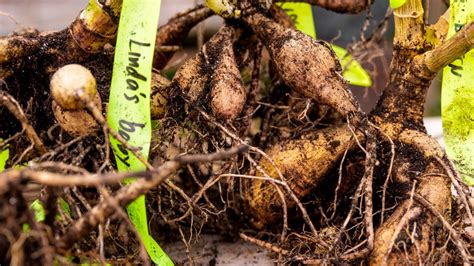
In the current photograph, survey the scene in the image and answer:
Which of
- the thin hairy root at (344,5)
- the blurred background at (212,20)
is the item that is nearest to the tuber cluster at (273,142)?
the thin hairy root at (344,5)

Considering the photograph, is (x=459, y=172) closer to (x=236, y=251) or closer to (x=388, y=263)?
(x=388, y=263)

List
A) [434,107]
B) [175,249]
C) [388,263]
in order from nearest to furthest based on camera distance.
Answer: [388,263] → [175,249] → [434,107]

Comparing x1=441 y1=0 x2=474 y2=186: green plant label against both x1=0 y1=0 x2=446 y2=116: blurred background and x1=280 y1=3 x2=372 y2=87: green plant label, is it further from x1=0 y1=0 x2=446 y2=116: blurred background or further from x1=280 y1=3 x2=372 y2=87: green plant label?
x1=0 y1=0 x2=446 y2=116: blurred background

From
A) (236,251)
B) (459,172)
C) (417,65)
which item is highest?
(417,65)

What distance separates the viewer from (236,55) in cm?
110

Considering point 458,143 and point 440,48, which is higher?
point 440,48

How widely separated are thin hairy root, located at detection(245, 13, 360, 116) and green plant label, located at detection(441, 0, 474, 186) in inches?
6.0

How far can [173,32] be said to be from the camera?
46.6 inches

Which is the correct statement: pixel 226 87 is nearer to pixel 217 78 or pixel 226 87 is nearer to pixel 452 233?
pixel 217 78

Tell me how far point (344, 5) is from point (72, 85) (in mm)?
552

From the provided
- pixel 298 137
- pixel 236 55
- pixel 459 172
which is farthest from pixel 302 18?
pixel 459 172

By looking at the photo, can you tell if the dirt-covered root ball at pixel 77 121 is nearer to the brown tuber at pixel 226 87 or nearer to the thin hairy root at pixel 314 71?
the brown tuber at pixel 226 87

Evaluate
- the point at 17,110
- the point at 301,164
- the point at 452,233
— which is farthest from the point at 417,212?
the point at 17,110

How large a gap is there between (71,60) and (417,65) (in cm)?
53
